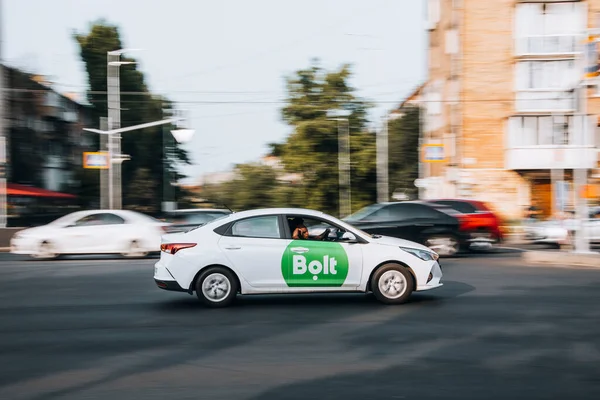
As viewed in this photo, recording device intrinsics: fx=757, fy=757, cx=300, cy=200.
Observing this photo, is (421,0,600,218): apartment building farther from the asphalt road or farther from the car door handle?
the car door handle

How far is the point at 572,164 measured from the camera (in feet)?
139

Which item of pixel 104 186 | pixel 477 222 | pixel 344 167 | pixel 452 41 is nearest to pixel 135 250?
pixel 477 222

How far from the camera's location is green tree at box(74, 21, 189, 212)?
57.4 meters

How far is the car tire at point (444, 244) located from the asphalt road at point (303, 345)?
6.63 metres

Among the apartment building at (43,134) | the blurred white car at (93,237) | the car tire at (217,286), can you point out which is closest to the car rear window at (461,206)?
the blurred white car at (93,237)

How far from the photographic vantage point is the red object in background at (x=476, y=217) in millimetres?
21109

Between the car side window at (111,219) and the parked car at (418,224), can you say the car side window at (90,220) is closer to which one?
the car side window at (111,219)

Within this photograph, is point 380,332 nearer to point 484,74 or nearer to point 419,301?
point 419,301

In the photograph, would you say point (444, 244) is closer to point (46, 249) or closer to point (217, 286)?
point (217, 286)

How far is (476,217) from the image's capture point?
2142cm

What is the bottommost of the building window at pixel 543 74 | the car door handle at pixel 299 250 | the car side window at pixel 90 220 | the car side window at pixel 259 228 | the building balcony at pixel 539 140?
the car door handle at pixel 299 250

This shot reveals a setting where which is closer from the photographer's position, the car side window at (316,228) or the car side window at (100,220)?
the car side window at (316,228)

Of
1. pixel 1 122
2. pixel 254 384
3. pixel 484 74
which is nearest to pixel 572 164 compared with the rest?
pixel 484 74

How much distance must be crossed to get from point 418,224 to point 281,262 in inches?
394
